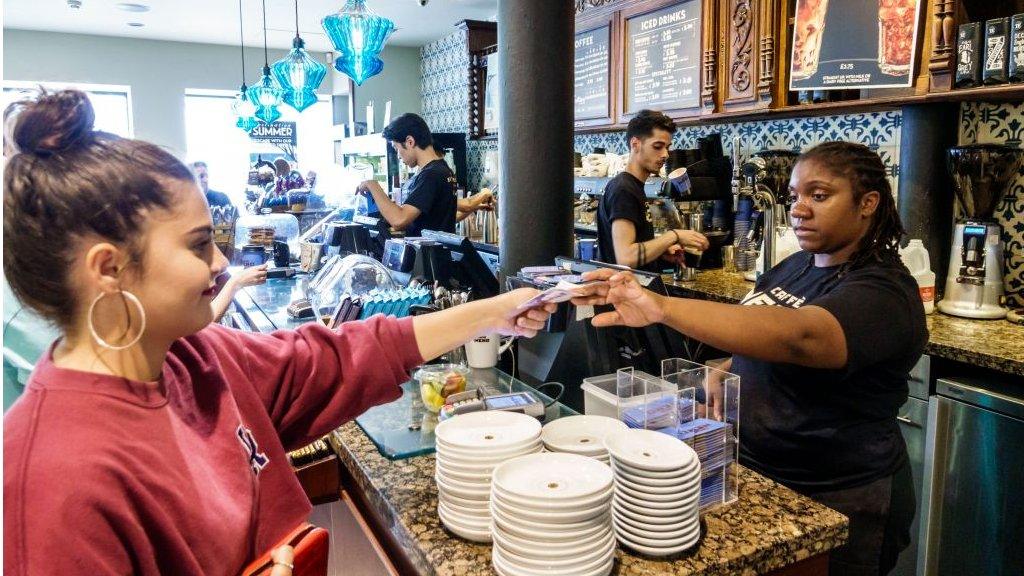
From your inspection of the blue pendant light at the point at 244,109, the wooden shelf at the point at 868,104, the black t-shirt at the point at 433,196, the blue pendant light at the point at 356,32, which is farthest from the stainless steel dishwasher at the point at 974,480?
the blue pendant light at the point at 244,109

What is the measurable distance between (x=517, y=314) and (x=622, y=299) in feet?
0.85

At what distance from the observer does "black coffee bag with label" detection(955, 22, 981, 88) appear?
287 centimetres

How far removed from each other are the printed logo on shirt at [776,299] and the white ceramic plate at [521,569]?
3.18 feet

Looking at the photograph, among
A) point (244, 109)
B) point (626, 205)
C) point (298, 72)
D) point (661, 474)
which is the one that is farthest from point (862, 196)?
point (244, 109)

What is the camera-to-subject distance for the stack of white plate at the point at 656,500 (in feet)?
3.82

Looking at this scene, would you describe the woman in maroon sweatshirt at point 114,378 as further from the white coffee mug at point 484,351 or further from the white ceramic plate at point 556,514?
the white coffee mug at point 484,351

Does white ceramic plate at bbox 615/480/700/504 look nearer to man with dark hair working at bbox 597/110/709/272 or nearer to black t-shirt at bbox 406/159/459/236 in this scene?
man with dark hair working at bbox 597/110/709/272

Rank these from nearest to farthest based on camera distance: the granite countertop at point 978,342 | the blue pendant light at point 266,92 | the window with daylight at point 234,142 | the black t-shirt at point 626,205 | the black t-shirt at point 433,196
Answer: the granite countertop at point 978,342
the black t-shirt at point 626,205
the black t-shirt at point 433,196
the blue pendant light at point 266,92
the window with daylight at point 234,142

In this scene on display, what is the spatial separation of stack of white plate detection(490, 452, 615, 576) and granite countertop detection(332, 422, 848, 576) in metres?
0.08

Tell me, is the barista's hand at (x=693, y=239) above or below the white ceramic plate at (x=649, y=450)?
above

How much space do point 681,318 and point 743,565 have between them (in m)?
0.59

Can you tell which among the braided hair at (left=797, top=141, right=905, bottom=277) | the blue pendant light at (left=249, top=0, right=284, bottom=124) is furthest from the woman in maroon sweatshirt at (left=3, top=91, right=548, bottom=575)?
the blue pendant light at (left=249, top=0, right=284, bottom=124)

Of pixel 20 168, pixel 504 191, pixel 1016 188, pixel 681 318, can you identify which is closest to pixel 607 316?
pixel 681 318

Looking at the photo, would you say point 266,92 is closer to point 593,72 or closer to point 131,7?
point 131,7
